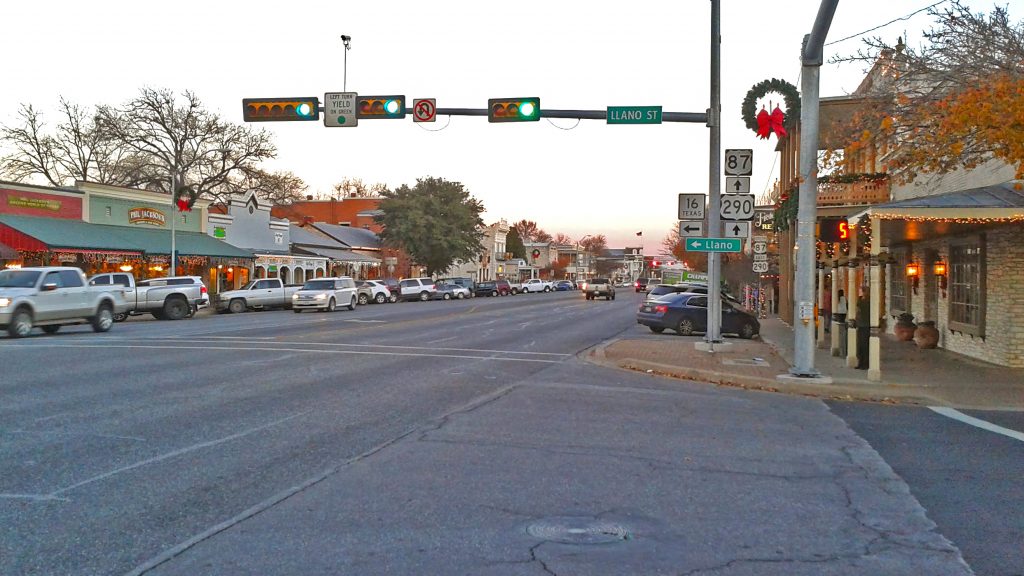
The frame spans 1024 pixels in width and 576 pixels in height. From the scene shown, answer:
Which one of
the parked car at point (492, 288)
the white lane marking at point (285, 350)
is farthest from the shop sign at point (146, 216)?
the parked car at point (492, 288)

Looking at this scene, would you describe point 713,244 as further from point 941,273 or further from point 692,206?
point 941,273

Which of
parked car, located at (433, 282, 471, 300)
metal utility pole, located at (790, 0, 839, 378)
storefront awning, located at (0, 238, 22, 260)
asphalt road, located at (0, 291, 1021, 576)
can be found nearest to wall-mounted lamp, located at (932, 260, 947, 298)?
metal utility pole, located at (790, 0, 839, 378)

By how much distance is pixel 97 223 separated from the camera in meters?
40.7

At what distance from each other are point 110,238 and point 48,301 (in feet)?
57.4

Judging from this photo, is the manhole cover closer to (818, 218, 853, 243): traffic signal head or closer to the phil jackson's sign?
(818, 218, 853, 243): traffic signal head

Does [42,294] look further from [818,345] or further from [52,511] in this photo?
[818,345]

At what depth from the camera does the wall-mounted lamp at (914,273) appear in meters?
23.5

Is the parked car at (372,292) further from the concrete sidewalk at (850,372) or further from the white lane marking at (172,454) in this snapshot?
the white lane marking at (172,454)

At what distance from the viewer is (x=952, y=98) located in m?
12.6

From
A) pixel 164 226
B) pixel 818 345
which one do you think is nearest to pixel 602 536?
pixel 818 345

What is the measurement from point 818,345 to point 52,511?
65.3ft

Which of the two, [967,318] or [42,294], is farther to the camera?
[42,294]

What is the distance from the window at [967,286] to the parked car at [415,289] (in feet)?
135

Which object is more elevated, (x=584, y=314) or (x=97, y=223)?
(x=97, y=223)
